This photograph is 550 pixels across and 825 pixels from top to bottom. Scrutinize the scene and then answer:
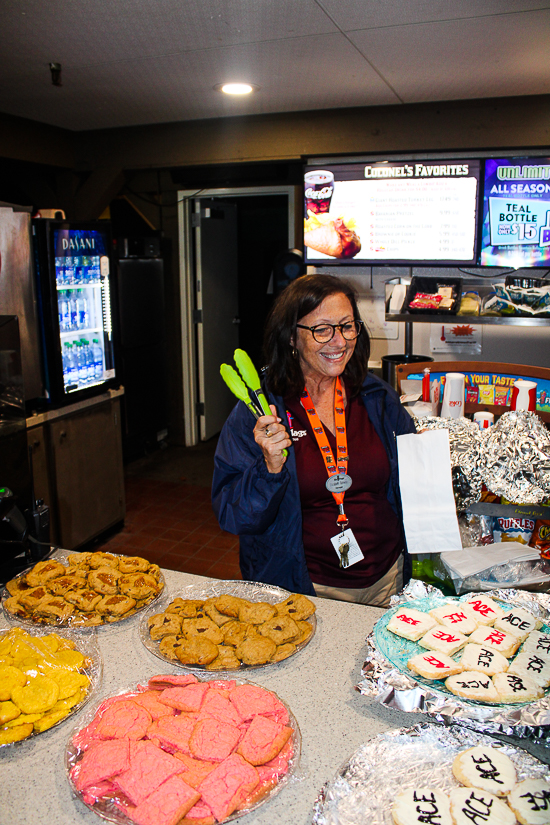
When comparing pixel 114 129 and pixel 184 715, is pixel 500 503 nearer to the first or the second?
pixel 184 715

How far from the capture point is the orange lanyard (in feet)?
5.89

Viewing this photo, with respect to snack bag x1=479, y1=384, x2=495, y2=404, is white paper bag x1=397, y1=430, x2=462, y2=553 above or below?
below

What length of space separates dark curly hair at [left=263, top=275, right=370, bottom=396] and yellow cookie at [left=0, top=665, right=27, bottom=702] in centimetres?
103

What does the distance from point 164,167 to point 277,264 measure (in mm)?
1536

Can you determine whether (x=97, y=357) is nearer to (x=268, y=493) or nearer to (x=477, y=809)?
(x=268, y=493)

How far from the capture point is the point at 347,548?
181 centimetres

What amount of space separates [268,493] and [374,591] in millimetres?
546

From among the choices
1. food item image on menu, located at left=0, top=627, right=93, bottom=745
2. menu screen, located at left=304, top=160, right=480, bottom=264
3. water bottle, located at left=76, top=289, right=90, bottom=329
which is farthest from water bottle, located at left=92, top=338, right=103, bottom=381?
food item image on menu, located at left=0, top=627, right=93, bottom=745

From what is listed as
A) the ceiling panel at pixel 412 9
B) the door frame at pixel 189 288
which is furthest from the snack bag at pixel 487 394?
the door frame at pixel 189 288

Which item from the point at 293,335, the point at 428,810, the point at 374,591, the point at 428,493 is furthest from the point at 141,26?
the point at 428,810

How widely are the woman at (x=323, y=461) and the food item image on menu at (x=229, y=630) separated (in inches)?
10.8

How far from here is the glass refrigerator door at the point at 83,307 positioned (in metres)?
3.69

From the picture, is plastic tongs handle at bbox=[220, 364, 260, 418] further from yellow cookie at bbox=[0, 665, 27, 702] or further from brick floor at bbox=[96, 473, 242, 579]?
brick floor at bbox=[96, 473, 242, 579]

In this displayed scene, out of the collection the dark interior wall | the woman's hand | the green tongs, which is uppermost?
the dark interior wall
